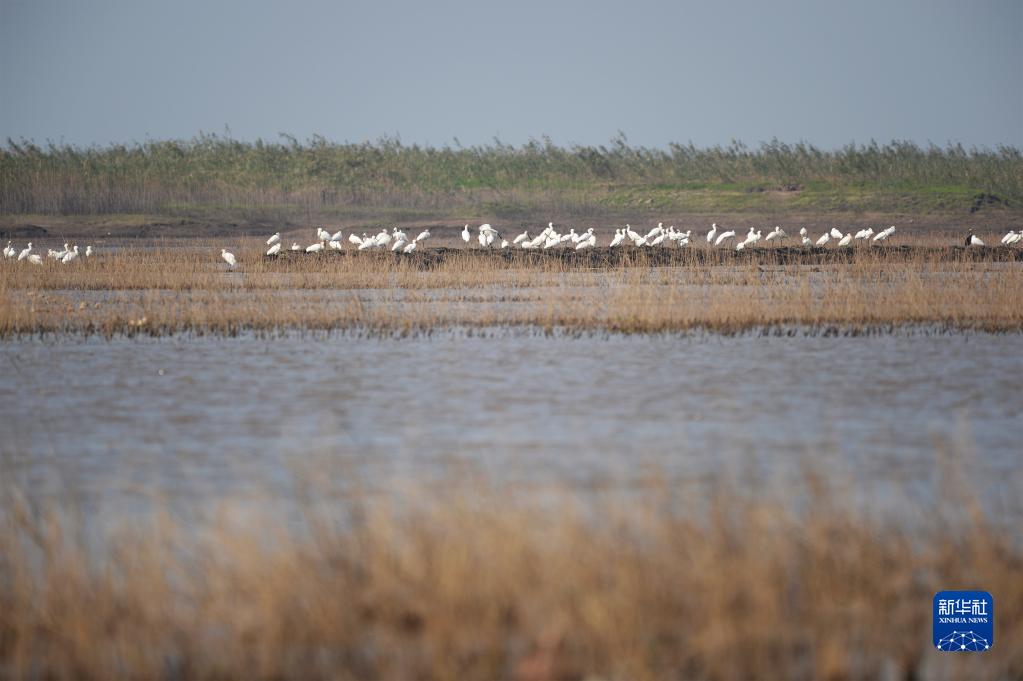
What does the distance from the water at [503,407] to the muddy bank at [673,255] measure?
1203 centimetres

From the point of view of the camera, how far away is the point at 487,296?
2231cm

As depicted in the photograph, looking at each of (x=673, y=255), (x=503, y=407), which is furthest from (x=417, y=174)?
(x=503, y=407)

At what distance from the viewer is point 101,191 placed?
48.8 metres

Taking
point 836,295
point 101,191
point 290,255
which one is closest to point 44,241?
point 101,191

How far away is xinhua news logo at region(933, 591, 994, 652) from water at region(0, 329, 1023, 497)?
63.8 inches

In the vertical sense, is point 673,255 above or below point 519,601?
above

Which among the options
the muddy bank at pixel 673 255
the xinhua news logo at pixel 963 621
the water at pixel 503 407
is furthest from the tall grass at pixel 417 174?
the xinhua news logo at pixel 963 621

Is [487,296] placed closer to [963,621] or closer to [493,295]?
[493,295]

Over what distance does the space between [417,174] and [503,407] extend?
142 feet

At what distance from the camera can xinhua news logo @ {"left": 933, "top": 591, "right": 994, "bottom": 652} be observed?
5387 millimetres

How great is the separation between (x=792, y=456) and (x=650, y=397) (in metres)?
3.00

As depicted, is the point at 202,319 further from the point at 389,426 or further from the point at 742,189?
the point at 742,189

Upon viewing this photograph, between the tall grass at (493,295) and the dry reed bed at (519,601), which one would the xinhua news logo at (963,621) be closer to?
the dry reed bed at (519,601)

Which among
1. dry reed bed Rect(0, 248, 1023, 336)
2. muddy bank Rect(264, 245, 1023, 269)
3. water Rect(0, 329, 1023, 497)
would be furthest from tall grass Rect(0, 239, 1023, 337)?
water Rect(0, 329, 1023, 497)
